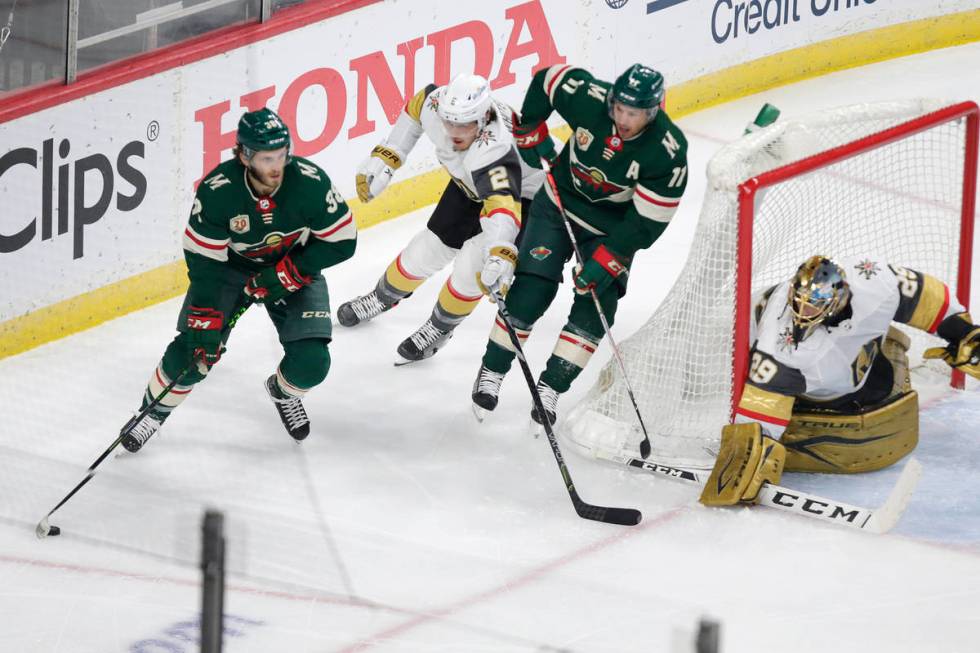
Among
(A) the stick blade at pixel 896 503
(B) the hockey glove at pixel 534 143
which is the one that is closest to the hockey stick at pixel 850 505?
(A) the stick blade at pixel 896 503

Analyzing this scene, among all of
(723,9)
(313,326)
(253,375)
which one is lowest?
(253,375)

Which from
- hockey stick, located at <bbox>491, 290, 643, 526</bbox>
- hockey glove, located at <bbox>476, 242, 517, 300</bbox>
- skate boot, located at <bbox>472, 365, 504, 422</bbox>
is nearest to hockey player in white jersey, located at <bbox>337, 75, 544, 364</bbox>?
hockey glove, located at <bbox>476, 242, 517, 300</bbox>

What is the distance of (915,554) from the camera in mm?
4816

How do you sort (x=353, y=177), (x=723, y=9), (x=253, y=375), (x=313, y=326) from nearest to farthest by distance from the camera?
(x=313, y=326)
(x=253, y=375)
(x=353, y=177)
(x=723, y=9)

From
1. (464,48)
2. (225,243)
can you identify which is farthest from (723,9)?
(225,243)

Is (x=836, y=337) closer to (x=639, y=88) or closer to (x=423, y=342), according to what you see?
(x=639, y=88)

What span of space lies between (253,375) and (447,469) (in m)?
1.00

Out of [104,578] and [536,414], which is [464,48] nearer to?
[536,414]

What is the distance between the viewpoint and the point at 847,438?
5.21 metres

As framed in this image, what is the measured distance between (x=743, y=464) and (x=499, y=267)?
38.3 inches

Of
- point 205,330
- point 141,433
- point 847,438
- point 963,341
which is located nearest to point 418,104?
point 205,330

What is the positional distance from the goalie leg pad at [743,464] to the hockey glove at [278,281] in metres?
1.33

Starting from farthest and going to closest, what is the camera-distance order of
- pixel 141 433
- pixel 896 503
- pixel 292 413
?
pixel 292 413 < pixel 141 433 < pixel 896 503

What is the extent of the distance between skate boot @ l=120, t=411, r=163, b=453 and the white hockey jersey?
1.78 metres
